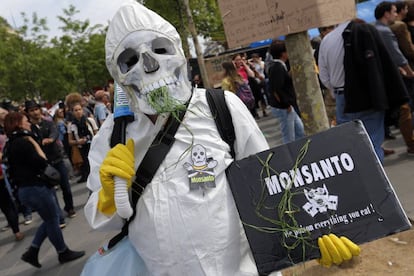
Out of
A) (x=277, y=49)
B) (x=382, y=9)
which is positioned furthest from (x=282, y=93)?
(x=382, y=9)

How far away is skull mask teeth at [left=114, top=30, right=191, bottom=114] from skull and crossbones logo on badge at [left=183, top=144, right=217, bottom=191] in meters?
0.23

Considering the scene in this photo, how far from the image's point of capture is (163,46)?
1.93 m

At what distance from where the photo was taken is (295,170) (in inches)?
65.9

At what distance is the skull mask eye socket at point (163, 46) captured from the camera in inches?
75.2

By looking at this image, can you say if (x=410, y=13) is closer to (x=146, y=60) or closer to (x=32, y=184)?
(x=146, y=60)

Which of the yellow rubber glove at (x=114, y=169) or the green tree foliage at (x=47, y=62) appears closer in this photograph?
the yellow rubber glove at (x=114, y=169)

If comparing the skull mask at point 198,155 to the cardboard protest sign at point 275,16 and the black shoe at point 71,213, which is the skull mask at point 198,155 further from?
the black shoe at point 71,213

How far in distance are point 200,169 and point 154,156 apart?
214mm

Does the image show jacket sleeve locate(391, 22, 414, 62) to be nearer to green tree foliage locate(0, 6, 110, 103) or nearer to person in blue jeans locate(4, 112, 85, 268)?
person in blue jeans locate(4, 112, 85, 268)

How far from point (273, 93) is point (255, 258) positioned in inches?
153

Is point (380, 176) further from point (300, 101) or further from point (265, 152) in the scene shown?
point (300, 101)

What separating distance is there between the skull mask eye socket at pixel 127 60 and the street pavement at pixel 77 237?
2.87 m

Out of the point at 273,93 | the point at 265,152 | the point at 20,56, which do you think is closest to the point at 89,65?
the point at 20,56

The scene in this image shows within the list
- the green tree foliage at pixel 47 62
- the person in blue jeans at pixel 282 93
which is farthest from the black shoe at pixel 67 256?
the green tree foliage at pixel 47 62
